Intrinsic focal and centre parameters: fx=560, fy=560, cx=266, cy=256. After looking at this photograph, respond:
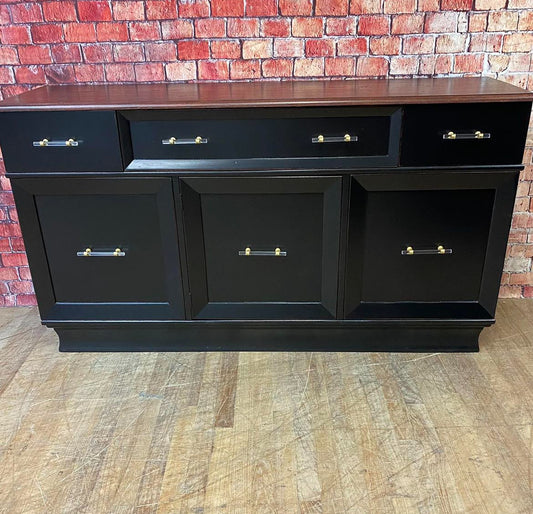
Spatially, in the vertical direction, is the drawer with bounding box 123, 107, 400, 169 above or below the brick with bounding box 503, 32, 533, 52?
below

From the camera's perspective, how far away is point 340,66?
6.70 feet

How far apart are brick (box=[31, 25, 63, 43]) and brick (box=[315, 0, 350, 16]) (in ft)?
3.04

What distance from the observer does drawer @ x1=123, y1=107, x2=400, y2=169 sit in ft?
5.53

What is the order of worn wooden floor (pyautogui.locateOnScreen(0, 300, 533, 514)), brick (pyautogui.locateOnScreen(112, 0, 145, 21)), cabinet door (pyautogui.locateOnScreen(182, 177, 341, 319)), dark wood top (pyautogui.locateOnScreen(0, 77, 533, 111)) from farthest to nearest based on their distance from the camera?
1. brick (pyautogui.locateOnScreen(112, 0, 145, 21))
2. cabinet door (pyautogui.locateOnScreen(182, 177, 341, 319))
3. dark wood top (pyautogui.locateOnScreen(0, 77, 533, 111))
4. worn wooden floor (pyautogui.locateOnScreen(0, 300, 533, 514))

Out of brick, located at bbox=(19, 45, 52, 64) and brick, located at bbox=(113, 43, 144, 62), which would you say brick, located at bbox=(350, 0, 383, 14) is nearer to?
brick, located at bbox=(113, 43, 144, 62)

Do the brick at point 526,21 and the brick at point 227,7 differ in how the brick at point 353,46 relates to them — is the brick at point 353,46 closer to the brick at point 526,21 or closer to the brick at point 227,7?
the brick at point 227,7

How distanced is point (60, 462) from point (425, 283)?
4.13ft

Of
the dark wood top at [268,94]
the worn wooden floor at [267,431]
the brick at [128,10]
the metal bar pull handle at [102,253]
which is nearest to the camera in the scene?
the worn wooden floor at [267,431]

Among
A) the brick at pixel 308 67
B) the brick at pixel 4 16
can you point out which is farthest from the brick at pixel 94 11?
the brick at pixel 308 67

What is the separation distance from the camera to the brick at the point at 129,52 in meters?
2.04

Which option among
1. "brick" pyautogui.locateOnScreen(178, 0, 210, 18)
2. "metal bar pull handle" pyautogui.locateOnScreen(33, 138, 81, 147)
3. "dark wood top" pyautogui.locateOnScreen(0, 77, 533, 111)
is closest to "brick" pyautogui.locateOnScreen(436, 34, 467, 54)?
"dark wood top" pyautogui.locateOnScreen(0, 77, 533, 111)

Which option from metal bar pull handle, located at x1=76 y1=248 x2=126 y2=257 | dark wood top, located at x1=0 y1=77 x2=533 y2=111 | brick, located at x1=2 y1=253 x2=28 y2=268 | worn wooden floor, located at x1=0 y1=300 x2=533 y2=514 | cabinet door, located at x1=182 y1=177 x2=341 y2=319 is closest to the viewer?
worn wooden floor, located at x1=0 y1=300 x2=533 y2=514

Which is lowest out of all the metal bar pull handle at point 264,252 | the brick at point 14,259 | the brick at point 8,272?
the brick at point 8,272

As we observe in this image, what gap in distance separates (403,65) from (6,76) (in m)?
1.47
